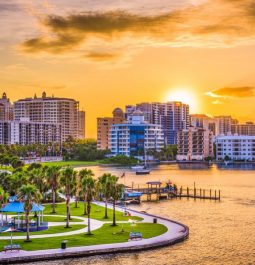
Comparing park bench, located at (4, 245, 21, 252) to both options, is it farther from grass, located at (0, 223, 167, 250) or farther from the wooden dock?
the wooden dock

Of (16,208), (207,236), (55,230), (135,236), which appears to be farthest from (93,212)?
(135,236)

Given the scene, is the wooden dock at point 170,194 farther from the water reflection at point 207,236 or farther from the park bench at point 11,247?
the park bench at point 11,247

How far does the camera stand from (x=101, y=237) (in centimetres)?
5672

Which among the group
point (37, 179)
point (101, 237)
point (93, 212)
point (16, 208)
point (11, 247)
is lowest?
point (101, 237)

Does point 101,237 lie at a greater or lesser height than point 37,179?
lesser

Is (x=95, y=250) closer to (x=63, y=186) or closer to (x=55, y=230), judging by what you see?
(x=55, y=230)

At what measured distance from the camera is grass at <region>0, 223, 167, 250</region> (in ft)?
174

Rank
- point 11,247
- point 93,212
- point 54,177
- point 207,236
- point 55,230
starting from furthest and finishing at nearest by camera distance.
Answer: point 54,177
point 93,212
point 207,236
point 55,230
point 11,247

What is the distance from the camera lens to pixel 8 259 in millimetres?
47656

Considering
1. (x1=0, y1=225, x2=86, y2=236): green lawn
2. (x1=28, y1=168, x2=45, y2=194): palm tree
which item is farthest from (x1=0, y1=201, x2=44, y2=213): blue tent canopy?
(x1=28, y1=168, x2=45, y2=194): palm tree

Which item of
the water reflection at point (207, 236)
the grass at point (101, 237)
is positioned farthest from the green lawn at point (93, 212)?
the water reflection at point (207, 236)

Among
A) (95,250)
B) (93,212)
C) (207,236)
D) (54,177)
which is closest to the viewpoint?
(95,250)

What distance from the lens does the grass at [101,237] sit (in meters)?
53.0

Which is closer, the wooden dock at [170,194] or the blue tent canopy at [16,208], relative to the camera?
the blue tent canopy at [16,208]
